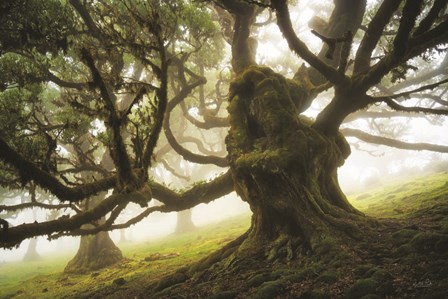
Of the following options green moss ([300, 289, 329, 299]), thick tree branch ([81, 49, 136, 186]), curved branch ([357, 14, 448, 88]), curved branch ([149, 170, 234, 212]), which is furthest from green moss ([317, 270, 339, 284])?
curved branch ([149, 170, 234, 212])

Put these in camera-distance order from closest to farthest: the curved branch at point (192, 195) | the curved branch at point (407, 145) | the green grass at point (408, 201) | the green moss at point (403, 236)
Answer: the green moss at point (403, 236) → the green grass at point (408, 201) → the curved branch at point (192, 195) → the curved branch at point (407, 145)

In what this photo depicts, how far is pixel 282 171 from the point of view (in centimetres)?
735

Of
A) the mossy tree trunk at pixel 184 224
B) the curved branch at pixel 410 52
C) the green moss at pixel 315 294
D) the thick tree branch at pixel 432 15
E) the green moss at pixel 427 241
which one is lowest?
the green moss at pixel 315 294

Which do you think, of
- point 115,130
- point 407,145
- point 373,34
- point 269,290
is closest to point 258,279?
point 269,290

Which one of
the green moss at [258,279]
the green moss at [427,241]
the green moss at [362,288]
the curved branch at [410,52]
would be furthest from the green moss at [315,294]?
the curved branch at [410,52]

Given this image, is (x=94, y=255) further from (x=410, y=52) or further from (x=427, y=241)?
(x=410, y=52)

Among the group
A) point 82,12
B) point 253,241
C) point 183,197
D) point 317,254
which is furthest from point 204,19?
point 317,254

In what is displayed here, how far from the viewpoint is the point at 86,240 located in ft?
55.0

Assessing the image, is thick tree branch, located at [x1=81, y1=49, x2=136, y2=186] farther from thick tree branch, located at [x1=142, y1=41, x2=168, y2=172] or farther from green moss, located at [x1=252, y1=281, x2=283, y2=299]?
green moss, located at [x1=252, y1=281, x2=283, y2=299]

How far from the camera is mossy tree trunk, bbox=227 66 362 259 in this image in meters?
6.98

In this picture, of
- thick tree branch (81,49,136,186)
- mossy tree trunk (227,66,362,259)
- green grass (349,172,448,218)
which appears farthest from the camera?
green grass (349,172,448,218)

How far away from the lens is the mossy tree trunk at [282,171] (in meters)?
6.98

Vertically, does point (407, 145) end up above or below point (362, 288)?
above

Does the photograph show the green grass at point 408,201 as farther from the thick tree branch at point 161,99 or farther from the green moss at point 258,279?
the thick tree branch at point 161,99
